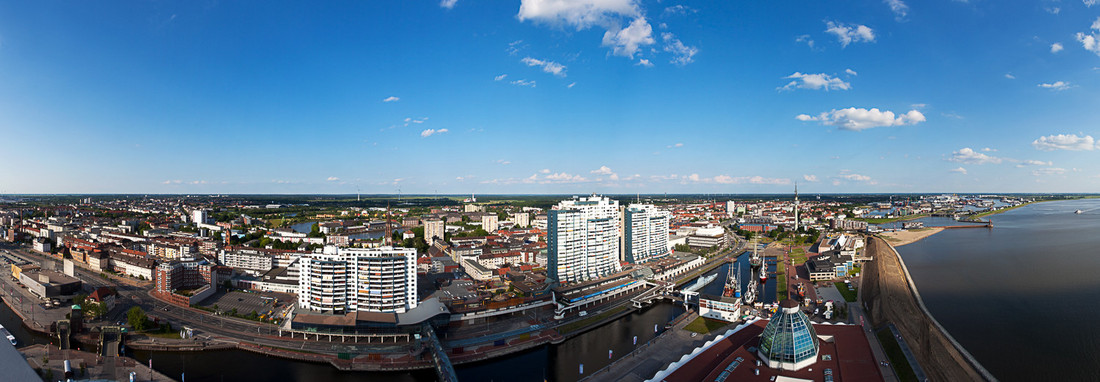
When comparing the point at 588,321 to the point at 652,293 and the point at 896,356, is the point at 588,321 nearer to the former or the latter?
the point at 652,293

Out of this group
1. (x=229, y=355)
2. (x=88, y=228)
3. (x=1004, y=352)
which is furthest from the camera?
(x=88, y=228)

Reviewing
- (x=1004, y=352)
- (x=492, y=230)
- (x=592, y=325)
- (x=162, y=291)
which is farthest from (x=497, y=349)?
(x=492, y=230)

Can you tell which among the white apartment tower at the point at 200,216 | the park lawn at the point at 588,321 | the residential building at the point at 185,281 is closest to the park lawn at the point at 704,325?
the park lawn at the point at 588,321

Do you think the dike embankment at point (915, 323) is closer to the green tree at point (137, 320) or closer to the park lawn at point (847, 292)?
the park lawn at point (847, 292)

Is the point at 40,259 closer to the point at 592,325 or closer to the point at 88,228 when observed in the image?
the point at 88,228

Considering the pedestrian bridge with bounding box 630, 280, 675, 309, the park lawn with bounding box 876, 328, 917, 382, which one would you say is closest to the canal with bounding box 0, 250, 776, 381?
the pedestrian bridge with bounding box 630, 280, 675, 309

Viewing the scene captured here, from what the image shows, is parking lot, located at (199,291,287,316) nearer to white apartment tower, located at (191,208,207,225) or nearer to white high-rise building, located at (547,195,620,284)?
white high-rise building, located at (547,195,620,284)
